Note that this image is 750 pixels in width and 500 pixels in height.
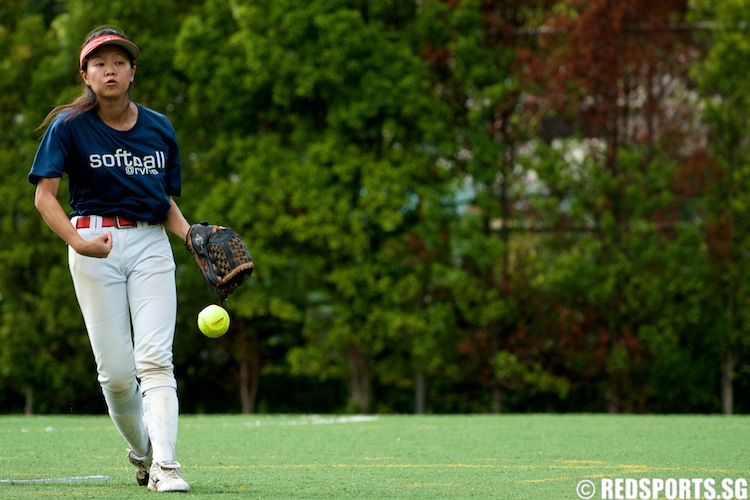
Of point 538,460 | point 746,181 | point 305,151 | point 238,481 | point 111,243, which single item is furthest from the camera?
point 305,151

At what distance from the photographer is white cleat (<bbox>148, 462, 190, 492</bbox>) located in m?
6.16

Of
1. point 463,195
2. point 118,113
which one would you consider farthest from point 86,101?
point 463,195

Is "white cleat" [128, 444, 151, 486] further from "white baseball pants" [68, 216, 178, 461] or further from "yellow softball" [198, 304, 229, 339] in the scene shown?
"yellow softball" [198, 304, 229, 339]

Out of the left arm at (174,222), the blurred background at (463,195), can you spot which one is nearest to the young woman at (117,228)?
the left arm at (174,222)

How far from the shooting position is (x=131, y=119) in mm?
6613

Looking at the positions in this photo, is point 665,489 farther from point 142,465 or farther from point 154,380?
point 142,465

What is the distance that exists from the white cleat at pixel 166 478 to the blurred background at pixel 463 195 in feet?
37.8

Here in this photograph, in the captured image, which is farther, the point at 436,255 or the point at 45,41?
the point at 45,41

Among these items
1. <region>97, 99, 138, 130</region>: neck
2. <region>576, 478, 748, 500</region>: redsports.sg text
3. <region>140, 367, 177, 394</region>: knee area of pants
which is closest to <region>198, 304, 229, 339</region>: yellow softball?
<region>140, 367, 177, 394</region>: knee area of pants

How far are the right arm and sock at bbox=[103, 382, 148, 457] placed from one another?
792mm

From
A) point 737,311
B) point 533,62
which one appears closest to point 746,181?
point 737,311

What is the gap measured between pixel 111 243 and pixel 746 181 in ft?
41.8

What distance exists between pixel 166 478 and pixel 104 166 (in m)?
1.61

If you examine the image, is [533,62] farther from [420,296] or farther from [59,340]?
[59,340]
